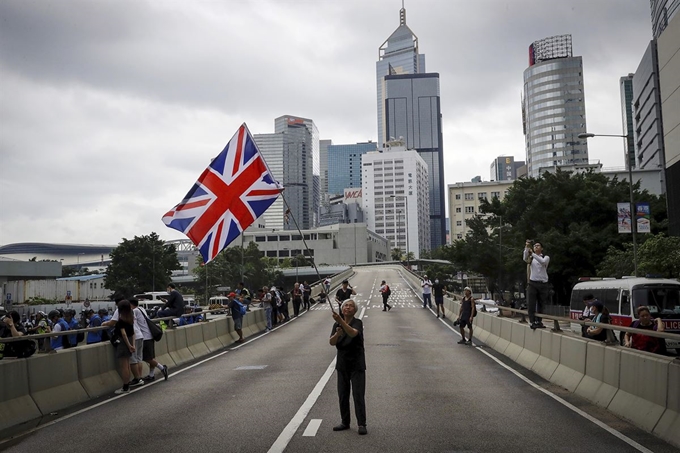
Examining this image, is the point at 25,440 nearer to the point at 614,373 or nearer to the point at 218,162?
the point at 614,373

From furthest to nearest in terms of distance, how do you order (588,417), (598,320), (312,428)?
1. (598,320)
2. (588,417)
3. (312,428)

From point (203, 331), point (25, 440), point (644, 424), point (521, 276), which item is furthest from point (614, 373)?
point (521, 276)

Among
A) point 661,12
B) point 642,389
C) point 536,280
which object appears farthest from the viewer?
point 661,12

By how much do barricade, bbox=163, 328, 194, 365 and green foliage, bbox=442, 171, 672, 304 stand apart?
104ft

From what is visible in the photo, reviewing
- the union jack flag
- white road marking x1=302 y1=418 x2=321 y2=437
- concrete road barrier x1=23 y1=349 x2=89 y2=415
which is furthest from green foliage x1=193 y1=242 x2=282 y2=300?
white road marking x1=302 y1=418 x2=321 y2=437

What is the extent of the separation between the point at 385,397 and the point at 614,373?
3711 mm

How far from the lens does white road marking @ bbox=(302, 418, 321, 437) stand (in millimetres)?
8422

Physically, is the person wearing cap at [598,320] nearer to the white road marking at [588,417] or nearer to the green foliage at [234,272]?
the white road marking at [588,417]

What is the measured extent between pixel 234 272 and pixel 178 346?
90154 millimetres

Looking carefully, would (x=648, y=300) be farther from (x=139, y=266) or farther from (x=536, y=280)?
(x=139, y=266)

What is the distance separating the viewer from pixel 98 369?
12688mm

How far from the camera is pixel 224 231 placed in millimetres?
18328

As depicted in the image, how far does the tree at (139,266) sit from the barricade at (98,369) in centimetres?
7118

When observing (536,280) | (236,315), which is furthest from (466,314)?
(236,315)
